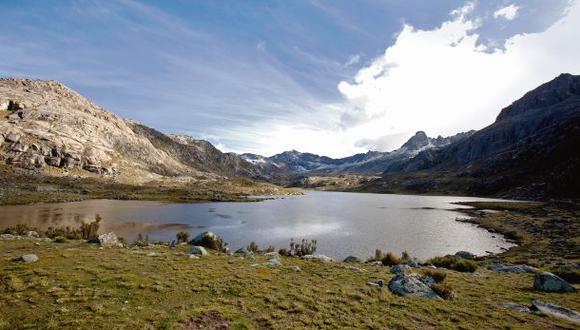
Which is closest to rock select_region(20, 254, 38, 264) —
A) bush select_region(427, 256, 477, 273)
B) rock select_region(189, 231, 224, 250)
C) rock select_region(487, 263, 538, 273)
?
rock select_region(189, 231, 224, 250)

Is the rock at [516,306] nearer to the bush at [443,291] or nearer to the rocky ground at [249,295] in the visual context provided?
the rocky ground at [249,295]

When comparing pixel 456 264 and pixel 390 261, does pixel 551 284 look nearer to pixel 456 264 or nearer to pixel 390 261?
pixel 456 264

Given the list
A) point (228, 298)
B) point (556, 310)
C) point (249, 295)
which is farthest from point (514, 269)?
point (228, 298)

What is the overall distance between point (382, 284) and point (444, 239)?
45937 mm

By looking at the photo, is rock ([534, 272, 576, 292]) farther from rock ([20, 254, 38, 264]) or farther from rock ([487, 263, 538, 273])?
rock ([20, 254, 38, 264])

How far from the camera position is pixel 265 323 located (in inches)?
627

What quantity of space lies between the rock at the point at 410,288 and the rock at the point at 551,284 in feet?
31.3

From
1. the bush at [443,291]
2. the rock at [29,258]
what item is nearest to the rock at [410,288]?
the bush at [443,291]

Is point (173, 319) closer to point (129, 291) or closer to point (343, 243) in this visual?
point (129, 291)

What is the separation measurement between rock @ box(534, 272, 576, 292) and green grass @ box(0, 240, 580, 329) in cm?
99

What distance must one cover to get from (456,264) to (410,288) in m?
15.5

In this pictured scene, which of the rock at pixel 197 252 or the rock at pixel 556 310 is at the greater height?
the rock at pixel 556 310

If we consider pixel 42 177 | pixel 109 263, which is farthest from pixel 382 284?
pixel 42 177

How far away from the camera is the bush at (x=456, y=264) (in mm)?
33116
